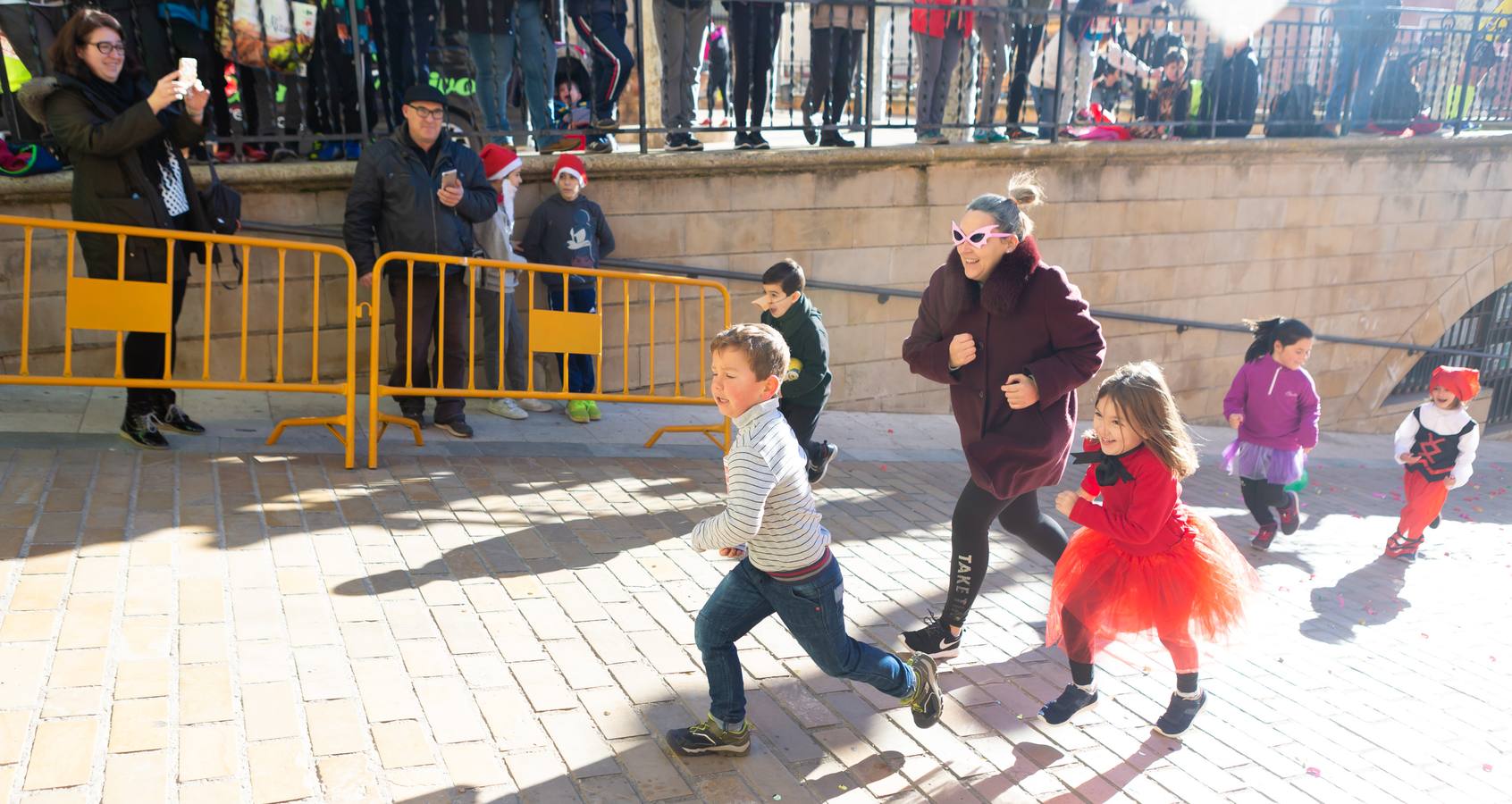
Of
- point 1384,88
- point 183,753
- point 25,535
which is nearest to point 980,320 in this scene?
point 183,753

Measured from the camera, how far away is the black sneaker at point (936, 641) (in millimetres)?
4613

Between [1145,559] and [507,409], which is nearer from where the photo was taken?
[1145,559]

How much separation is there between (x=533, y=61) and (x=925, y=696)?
656 centimetres

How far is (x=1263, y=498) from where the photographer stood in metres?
7.10

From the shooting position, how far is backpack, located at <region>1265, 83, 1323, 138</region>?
1215 centimetres

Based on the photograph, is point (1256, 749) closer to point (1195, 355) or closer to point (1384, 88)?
point (1195, 355)

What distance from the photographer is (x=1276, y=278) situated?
40.6 ft

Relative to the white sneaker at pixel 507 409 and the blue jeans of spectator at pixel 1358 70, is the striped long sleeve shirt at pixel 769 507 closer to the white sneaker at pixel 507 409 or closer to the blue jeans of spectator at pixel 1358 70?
the white sneaker at pixel 507 409

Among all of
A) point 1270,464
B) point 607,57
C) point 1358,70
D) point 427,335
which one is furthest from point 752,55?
point 1358,70

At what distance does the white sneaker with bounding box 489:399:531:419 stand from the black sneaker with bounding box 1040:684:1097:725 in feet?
15.5

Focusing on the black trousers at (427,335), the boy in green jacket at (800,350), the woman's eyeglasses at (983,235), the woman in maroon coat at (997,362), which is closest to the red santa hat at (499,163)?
the black trousers at (427,335)

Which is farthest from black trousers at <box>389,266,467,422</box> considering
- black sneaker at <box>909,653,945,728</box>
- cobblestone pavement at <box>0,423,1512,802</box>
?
black sneaker at <box>909,653,945,728</box>

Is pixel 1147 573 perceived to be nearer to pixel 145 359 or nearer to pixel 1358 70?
pixel 145 359

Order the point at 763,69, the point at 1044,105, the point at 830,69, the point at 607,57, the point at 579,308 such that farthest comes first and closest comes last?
the point at 1044,105
the point at 830,69
the point at 763,69
the point at 607,57
the point at 579,308
